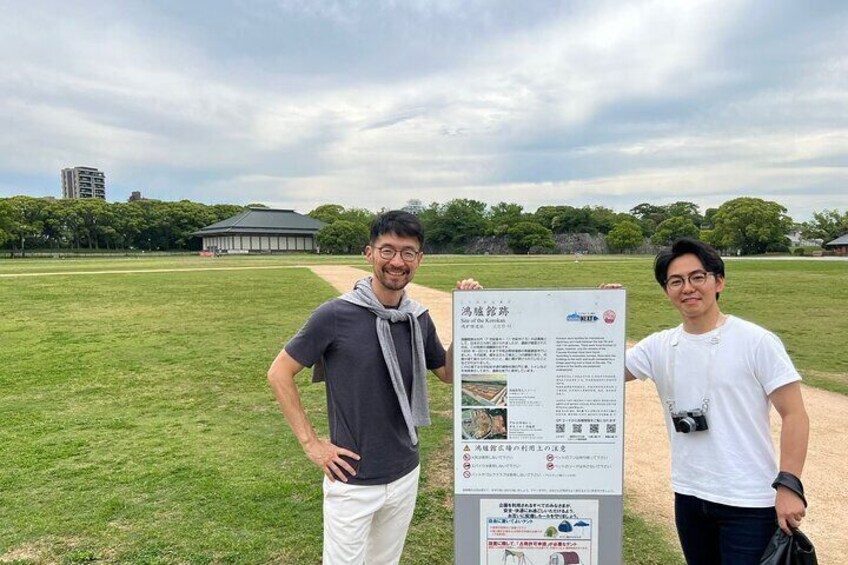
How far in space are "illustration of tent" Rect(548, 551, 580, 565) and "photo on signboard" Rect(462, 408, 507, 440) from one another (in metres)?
0.58

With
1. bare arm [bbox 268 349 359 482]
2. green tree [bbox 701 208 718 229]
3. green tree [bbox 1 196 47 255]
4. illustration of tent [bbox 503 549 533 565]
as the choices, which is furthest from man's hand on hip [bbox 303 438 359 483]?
green tree [bbox 701 208 718 229]

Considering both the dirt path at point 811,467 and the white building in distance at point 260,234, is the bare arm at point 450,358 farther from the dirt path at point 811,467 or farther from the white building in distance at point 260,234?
the white building in distance at point 260,234

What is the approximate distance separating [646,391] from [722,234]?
6374 cm

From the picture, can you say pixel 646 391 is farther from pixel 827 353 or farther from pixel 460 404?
pixel 460 404

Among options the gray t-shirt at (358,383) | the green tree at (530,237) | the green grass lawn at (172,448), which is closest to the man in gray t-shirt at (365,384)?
the gray t-shirt at (358,383)

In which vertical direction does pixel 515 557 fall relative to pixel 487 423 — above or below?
below

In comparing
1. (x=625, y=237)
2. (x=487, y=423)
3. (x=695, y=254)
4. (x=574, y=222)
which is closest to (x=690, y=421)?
(x=695, y=254)

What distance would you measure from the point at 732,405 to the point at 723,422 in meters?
0.07

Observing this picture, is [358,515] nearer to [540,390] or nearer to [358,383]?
[358,383]

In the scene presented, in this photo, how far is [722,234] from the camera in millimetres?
62688

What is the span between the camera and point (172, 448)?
5.27m

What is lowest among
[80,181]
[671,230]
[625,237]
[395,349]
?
[395,349]

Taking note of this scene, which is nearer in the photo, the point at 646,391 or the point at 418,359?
the point at 418,359

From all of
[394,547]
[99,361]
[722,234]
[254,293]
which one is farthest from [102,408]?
[722,234]
